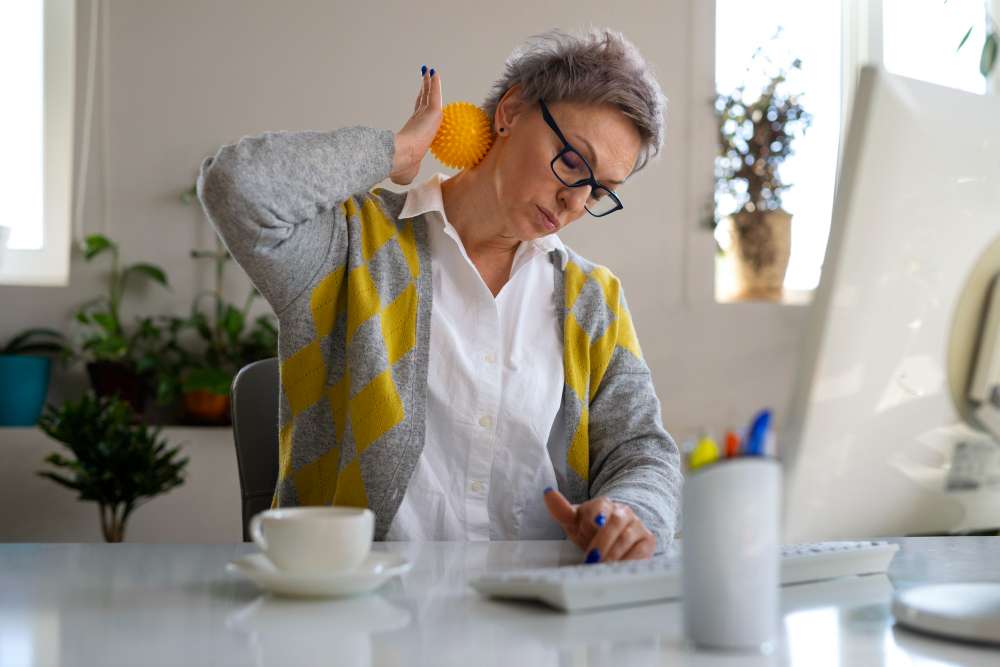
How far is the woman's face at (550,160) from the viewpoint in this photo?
161 centimetres

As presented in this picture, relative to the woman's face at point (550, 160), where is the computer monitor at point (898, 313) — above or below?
below

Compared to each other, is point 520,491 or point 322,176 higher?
point 322,176

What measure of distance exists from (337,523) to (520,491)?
2.29ft

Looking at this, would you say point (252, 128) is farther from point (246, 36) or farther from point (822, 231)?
point (822, 231)

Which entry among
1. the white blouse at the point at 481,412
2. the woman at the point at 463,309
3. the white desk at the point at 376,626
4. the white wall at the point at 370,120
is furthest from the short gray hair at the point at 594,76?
the white wall at the point at 370,120

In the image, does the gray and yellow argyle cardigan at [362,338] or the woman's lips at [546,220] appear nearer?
the gray and yellow argyle cardigan at [362,338]

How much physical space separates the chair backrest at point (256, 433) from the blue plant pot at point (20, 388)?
175 cm

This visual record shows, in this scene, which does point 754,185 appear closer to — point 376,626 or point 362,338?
point 362,338

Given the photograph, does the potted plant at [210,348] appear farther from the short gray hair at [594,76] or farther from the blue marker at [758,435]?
the blue marker at [758,435]

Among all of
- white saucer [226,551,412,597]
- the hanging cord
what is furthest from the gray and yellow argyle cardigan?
the hanging cord

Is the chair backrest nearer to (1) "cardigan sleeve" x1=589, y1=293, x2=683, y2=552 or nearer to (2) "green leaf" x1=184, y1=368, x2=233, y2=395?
(1) "cardigan sleeve" x1=589, y1=293, x2=683, y2=552

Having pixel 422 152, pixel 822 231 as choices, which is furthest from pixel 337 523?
pixel 822 231

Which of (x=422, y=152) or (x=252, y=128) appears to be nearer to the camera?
(x=422, y=152)

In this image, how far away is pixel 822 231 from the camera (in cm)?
379
